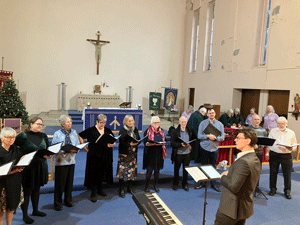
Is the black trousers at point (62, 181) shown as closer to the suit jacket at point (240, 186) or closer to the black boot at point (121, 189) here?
the black boot at point (121, 189)

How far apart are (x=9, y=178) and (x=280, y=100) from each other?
831 centimetres

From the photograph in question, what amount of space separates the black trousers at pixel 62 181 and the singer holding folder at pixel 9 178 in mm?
741

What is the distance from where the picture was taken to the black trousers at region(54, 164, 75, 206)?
366cm

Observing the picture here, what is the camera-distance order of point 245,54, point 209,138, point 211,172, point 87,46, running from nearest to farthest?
point 211,172
point 209,138
point 245,54
point 87,46

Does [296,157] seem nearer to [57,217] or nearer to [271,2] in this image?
[271,2]

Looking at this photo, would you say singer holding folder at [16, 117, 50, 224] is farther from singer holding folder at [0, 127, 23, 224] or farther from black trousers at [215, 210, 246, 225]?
black trousers at [215, 210, 246, 225]

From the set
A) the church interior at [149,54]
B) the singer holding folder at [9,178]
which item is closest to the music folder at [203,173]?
the singer holding folder at [9,178]

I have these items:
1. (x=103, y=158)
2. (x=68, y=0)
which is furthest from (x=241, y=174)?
(x=68, y=0)

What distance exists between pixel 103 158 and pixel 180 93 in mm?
10658

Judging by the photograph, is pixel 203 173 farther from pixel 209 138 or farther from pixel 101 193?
pixel 101 193

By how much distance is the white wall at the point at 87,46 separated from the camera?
11336mm

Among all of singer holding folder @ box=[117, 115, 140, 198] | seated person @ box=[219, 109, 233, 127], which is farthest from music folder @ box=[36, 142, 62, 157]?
seated person @ box=[219, 109, 233, 127]

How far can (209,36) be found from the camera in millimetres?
12117

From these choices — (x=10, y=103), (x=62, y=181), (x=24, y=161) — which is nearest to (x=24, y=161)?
(x=24, y=161)
